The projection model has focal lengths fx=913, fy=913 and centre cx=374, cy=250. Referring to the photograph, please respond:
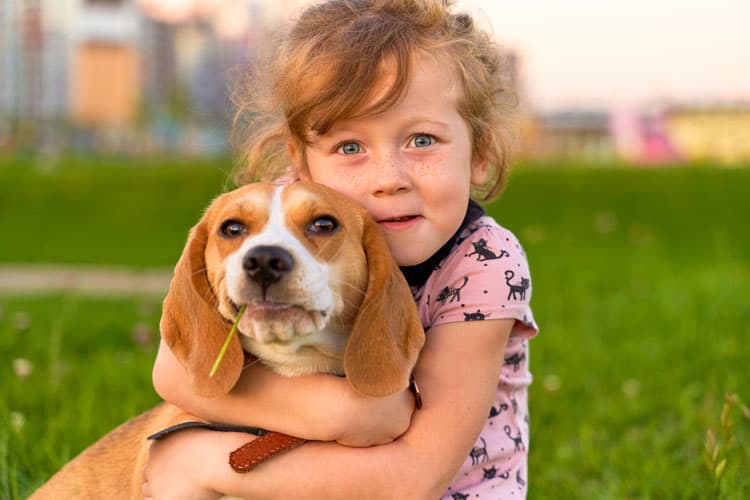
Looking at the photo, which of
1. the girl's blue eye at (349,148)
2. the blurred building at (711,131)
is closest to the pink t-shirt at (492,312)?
the girl's blue eye at (349,148)

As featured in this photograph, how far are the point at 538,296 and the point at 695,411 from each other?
11.7ft

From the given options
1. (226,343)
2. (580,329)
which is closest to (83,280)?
(580,329)

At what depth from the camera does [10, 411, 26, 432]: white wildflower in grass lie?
11.7ft

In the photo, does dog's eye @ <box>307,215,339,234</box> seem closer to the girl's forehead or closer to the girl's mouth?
the girl's mouth

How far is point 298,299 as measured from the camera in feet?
6.70

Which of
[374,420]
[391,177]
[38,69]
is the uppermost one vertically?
[38,69]

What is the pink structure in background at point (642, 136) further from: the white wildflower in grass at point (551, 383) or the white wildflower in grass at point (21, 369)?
the white wildflower in grass at point (21, 369)

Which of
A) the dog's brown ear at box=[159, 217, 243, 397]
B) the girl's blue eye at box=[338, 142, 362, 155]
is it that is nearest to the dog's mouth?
the dog's brown ear at box=[159, 217, 243, 397]

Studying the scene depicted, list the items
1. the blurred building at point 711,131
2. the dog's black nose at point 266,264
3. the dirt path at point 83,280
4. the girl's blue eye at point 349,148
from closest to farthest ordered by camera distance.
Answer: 1. the dog's black nose at point 266,264
2. the girl's blue eye at point 349,148
3. the dirt path at point 83,280
4. the blurred building at point 711,131

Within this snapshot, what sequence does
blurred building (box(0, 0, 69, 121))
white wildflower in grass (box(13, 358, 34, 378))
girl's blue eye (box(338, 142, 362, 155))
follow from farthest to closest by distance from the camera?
blurred building (box(0, 0, 69, 121))
white wildflower in grass (box(13, 358, 34, 378))
girl's blue eye (box(338, 142, 362, 155))

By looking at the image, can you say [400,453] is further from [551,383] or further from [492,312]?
[551,383]

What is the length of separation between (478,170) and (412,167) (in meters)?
0.42

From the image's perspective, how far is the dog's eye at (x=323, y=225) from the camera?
2.26m

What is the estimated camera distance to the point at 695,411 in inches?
173
